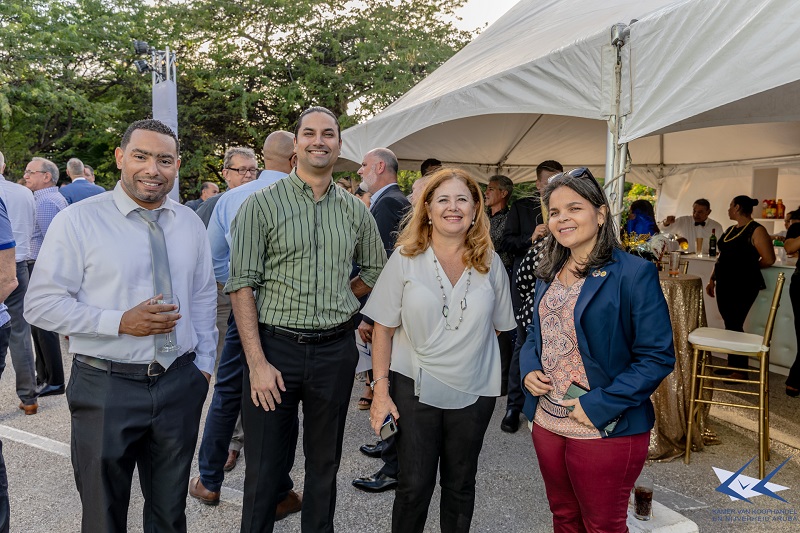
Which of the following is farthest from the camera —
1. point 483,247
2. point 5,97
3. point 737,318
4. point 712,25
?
point 5,97

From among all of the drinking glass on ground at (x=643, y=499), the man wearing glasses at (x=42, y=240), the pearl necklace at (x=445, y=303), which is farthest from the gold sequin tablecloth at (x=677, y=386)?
the man wearing glasses at (x=42, y=240)

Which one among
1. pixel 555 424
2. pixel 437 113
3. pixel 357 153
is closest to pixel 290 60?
pixel 357 153

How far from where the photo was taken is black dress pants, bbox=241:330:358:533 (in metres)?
2.50

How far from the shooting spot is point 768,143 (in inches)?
320

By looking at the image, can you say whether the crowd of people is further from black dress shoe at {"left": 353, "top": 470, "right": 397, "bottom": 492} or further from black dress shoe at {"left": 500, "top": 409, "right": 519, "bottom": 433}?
black dress shoe at {"left": 500, "top": 409, "right": 519, "bottom": 433}

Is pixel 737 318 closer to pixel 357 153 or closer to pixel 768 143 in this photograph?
pixel 768 143

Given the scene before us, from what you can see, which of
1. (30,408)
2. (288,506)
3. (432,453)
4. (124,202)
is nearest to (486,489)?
(288,506)

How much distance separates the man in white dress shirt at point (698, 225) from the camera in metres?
8.27

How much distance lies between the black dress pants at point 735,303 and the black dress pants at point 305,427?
510cm

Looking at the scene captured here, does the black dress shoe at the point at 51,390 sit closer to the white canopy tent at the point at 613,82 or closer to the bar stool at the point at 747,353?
the white canopy tent at the point at 613,82

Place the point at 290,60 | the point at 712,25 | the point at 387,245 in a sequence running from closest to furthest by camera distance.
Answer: the point at 712,25 → the point at 387,245 → the point at 290,60

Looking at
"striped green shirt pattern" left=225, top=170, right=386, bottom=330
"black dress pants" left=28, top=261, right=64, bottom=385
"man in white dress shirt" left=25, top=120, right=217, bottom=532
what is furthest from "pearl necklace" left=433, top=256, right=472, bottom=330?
"black dress pants" left=28, top=261, right=64, bottom=385

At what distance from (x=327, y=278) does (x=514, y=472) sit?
2.12 m

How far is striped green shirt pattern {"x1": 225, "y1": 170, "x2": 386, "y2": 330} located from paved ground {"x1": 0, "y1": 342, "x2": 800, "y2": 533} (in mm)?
1320
